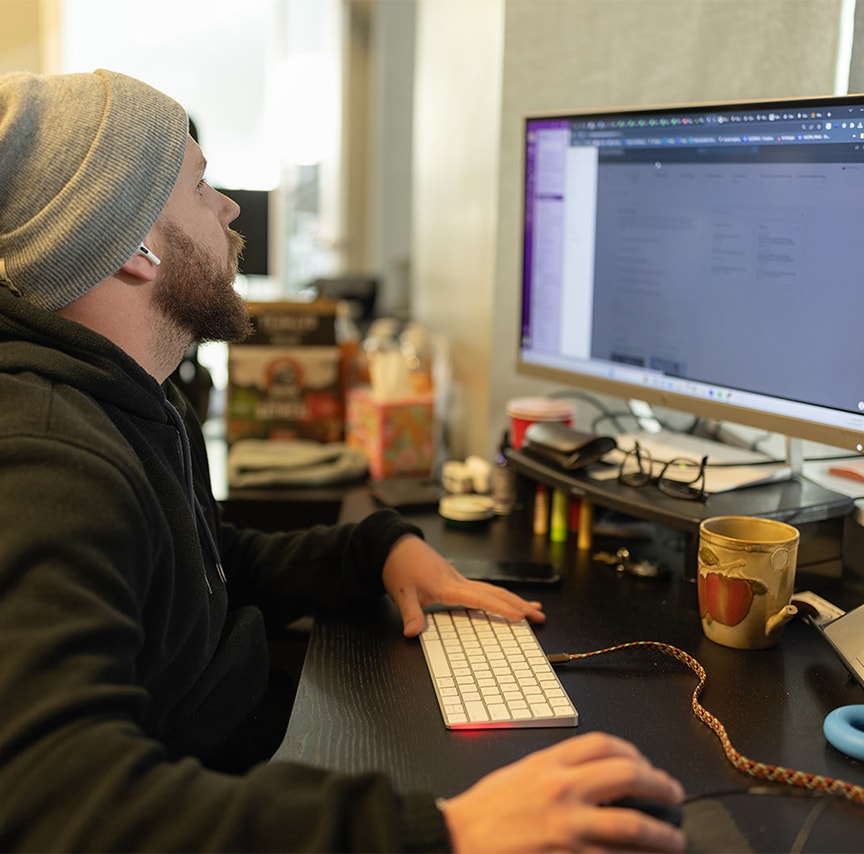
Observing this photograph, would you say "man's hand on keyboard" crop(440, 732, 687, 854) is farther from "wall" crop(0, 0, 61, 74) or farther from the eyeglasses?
"wall" crop(0, 0, 61, 74)

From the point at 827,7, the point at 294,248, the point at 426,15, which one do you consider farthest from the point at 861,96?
the point at 294,248

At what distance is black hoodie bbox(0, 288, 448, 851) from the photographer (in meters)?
0.69

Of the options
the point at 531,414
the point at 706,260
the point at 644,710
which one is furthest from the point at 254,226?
Answer: the point at 644,710

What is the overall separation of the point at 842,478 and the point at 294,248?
449 centimetres

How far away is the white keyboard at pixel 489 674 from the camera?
0.95 meters

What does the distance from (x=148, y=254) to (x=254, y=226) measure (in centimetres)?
135

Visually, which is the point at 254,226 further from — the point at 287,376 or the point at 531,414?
the point at 531,414

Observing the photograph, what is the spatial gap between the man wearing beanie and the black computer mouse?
42 millimetres

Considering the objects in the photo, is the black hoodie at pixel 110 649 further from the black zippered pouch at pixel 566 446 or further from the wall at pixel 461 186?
the wall at pixel 461 186

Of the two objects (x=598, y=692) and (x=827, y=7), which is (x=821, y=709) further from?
(x=827, y=7)

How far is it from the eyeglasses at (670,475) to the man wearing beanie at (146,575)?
281 millimetres

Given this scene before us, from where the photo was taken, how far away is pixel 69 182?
0.97 meters

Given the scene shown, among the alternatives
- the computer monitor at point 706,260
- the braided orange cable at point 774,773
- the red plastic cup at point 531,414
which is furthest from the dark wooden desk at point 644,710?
the red plastic cup at point 531,414

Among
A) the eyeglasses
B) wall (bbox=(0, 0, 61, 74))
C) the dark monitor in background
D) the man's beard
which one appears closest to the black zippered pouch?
the eyeglasses
